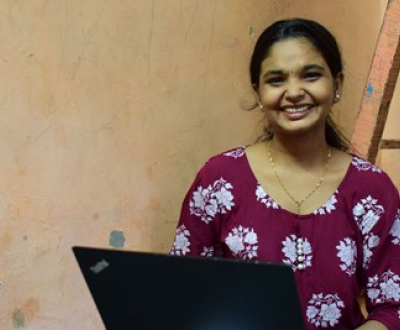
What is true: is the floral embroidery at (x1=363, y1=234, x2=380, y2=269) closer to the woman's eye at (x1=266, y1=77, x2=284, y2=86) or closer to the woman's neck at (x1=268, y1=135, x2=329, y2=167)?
the woman's neck at (x1=268, y1=135, x2=329, y2=167)

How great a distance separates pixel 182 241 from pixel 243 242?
0.14 metres

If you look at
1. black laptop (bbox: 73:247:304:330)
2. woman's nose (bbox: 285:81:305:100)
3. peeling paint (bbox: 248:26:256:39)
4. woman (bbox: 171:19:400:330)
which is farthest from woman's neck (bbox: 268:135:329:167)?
black laptop (bbox: 73:247:304:330)

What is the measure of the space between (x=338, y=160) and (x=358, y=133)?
0.38m

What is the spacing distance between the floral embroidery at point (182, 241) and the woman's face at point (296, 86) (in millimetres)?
289

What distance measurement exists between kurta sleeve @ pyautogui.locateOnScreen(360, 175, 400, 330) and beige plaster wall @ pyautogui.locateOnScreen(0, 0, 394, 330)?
0.40 meters

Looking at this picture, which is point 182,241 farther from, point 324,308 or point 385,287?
point 385,287

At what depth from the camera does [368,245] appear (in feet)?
4.02

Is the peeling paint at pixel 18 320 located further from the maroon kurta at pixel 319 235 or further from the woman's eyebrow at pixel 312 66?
the woman's eyebrow at pixel 312 66

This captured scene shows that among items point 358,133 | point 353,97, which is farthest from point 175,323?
point 353,97

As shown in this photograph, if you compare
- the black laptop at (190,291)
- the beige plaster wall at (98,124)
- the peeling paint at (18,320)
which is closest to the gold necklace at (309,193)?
the beige plaster wall at (98,124)

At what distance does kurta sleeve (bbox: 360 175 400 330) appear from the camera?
1.22 m

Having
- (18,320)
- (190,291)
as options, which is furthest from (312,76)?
(18,320)

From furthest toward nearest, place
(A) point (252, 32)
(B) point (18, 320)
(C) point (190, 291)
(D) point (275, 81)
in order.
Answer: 1. (A) point (252, 32)
2. (D) point (275, 81)
3. (B) point (18, 320)
4. (C) point (190, 291)

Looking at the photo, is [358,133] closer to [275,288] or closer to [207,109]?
[207,109]
